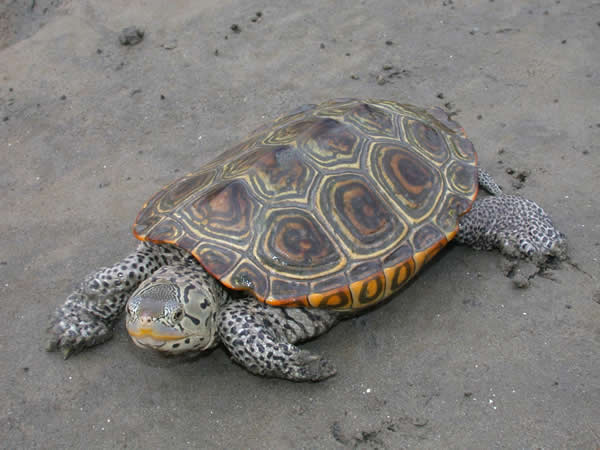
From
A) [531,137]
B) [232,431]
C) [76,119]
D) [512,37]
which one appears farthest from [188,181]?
[512,37]

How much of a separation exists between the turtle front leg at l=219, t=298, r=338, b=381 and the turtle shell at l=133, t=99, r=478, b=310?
207 millimetres

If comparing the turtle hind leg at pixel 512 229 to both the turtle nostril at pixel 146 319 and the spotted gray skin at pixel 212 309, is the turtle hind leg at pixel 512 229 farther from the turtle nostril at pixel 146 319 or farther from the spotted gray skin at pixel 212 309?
the turtle nostril at pixel 146 319

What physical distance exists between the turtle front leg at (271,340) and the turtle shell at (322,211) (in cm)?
21

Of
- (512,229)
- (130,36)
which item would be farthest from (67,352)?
(130,36)

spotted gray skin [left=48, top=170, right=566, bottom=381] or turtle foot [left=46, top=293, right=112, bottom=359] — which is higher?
spotted gray skin [left=48, top=170, right=566, bottom=381]

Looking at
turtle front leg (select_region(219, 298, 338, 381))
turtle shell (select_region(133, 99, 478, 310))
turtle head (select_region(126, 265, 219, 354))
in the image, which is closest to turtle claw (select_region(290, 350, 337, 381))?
turtle front leg (select_region(219, 298, 338, 381))

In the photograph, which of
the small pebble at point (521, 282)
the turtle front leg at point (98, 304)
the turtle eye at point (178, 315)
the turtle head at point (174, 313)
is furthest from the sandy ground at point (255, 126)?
the turtle eye at point (178, 315)

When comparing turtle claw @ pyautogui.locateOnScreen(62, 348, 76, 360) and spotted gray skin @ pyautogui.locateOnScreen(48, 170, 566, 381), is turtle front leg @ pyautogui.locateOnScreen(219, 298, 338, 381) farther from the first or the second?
turtle claw @ pyautogui.locateOnScreen(62, 348, 76, 360)

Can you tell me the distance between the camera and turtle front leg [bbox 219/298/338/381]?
11.7 feet

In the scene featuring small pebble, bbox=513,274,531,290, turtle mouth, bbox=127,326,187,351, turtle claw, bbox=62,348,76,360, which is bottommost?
turtle claw, bbox=62,348,76,360

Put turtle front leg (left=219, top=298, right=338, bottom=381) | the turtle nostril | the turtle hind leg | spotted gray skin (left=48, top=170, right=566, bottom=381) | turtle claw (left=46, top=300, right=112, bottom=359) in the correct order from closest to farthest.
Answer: the turtle nostril
spotted gray skin (left=48, top=170, right=566, bottom=381)
turtle front leg (left=219, top=298, right=338, bottom=381)
turtle claw (left=46, top=300, right=112, bottom=359)
the turtle hind leg

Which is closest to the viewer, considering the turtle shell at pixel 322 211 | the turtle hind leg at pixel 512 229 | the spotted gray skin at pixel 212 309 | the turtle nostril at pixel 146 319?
the turtle nostril at pixel 146 319

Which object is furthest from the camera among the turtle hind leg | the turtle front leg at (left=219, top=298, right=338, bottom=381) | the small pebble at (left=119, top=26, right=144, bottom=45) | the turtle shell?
the small pebble at (left=119, top=26, right=144, bottom=45)

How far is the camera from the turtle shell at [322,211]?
12.2ft
